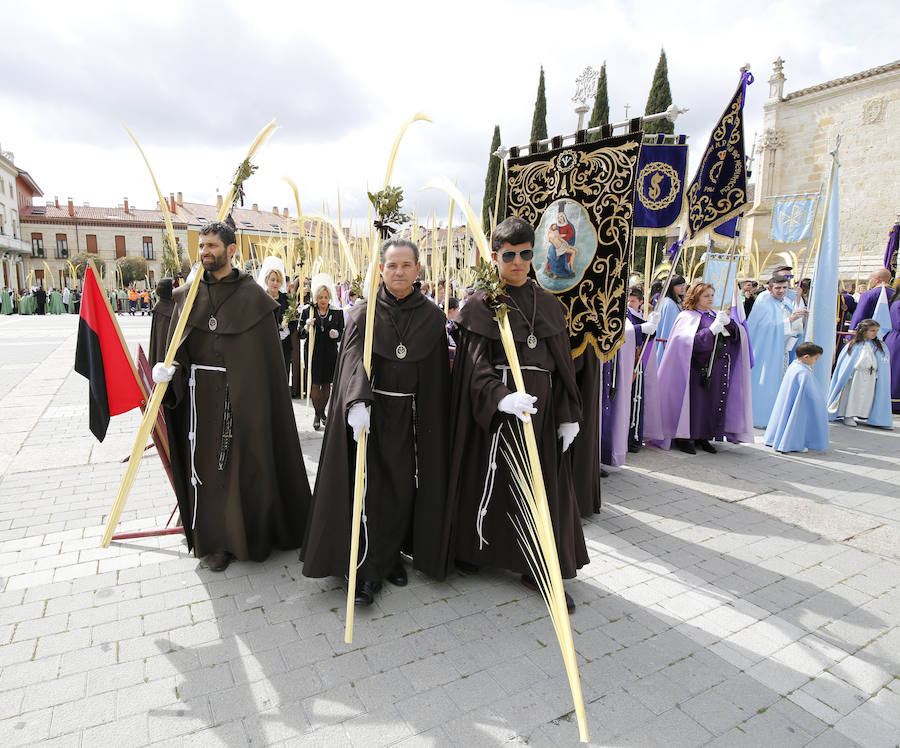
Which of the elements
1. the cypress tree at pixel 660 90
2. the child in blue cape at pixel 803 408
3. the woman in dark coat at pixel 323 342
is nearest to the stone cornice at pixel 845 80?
the cypress tree at pixel 660 90

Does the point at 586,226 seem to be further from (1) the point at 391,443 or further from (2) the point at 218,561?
(2) the point at 218,561

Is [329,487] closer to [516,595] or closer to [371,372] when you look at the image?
[371,372]

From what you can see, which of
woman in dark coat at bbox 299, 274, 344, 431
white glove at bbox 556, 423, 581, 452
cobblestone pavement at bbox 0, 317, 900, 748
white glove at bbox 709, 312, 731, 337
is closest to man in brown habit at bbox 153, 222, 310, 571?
cobblestone pavement at bbox 0, 317, 900, 748

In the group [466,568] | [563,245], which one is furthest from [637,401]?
[466,568]

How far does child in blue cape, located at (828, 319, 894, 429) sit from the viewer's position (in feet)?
25.8

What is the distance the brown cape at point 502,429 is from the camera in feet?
9.91

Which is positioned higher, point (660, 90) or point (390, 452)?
point (660, 90)

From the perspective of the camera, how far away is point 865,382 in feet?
26.0

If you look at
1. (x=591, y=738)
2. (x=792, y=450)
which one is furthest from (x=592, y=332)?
(x=792, y=450)

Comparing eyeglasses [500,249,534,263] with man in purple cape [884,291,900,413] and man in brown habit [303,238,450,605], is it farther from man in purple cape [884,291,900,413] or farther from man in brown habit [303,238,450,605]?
man in purple cape [884,291,900,413]

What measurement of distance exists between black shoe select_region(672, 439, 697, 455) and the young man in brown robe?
150 inches

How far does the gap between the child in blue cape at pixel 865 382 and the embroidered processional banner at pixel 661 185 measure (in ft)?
15.4

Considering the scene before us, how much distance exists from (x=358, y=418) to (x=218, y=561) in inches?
61.5

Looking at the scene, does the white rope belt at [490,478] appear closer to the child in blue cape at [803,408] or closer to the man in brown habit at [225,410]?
the man in brown habit at [225,410]
